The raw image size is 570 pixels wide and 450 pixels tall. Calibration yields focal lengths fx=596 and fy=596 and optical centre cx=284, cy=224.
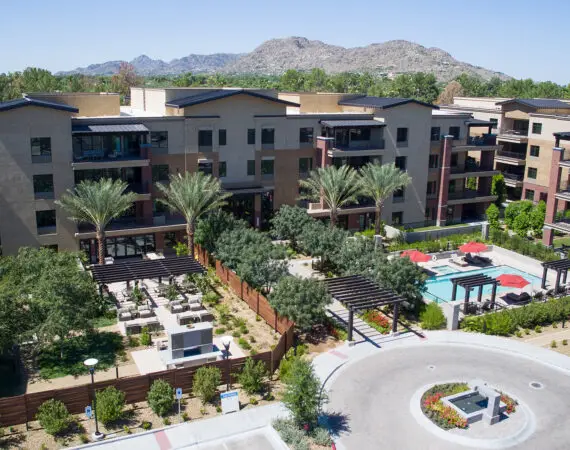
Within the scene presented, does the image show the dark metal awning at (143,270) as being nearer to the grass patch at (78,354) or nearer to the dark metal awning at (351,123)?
the grass patch at (78,354)

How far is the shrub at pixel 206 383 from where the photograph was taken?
Answer: 2733 centimetres

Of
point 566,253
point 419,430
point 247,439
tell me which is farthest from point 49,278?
point 566,253

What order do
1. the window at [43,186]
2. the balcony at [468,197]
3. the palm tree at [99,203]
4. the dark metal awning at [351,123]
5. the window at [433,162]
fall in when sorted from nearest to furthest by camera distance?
the palm tree at [99,203] < the window at [43,186] < the dark metal awning at [351,123] < the window at [433,162] < the balcony at [468,197]

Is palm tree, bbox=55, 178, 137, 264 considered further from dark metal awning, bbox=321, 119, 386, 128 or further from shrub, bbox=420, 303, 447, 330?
shrub, bbox=420, 303, 447, 330

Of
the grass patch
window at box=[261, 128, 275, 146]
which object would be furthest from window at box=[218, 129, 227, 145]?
the grass patch

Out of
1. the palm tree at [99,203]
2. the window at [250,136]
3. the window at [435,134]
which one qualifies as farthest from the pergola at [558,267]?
the palm tree at [99,203]

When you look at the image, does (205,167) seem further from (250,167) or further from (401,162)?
(401,162)

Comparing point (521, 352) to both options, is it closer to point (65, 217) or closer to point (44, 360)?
point (44, 360)

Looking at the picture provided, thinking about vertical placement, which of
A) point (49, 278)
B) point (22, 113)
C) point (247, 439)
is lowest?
point (247, 439)

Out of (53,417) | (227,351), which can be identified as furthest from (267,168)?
(53,417)

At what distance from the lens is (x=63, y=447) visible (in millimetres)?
24125

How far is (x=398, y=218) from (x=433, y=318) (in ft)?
77.8

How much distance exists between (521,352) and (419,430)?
11.2 metres

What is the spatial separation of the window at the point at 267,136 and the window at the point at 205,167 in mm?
5254
